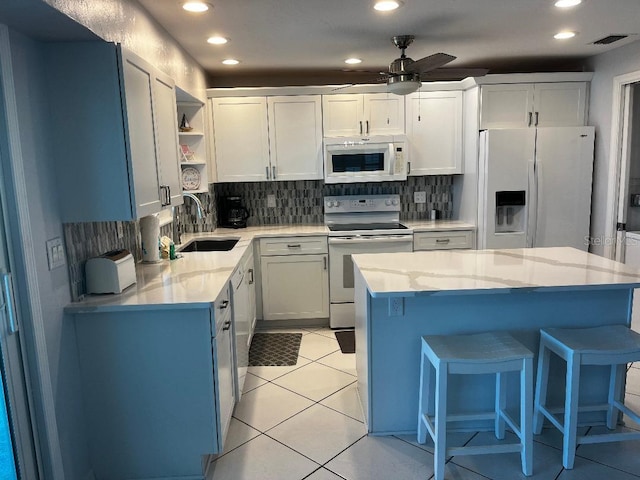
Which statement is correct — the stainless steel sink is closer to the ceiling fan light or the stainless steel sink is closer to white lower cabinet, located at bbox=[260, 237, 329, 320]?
white lower cabinet, located at bbox=[260, 237, 329, 320]

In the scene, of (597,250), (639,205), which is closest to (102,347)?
(597,250)

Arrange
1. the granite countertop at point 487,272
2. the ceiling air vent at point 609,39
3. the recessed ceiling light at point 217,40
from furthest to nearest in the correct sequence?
1. the ceiling air vent at point 609,39
2. the recessed ceiling light at point 217,40
3. the granite countertop at point 487,272

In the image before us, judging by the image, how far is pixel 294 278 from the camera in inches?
164

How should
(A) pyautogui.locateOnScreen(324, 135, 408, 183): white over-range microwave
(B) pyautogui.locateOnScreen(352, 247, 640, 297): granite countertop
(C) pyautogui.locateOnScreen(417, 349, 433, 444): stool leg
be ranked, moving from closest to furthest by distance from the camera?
(B) pyautogui.locateOnScreen(352, 247, 640, 297): granite countertop < (C) pyautogui.locateOnScreen(417, 349, 433, 444): stool leg < (A) pyautogui.locateOnScreen(324, 135, 408, 183): white over-range microwave

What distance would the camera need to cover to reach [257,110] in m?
4.29

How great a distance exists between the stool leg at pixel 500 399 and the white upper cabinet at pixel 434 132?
7.95ft

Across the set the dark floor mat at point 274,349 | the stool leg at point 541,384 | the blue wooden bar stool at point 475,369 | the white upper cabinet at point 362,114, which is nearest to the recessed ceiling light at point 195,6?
the white upper cabinet at point 362,114

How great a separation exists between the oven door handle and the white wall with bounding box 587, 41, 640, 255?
1677 millimetres

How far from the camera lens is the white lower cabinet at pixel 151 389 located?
2.07 metres

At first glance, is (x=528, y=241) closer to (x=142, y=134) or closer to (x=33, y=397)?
(x=142, y=134)

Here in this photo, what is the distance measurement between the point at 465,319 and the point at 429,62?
59.3 inches

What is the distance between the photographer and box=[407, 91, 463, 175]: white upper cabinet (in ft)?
14.2

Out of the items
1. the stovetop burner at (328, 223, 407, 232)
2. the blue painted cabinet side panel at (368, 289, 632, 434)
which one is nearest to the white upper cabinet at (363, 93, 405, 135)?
the stovetop burner at (328, 223, 407, 232)

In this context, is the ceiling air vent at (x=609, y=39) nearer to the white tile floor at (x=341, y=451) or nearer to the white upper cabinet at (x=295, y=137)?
the white upper cabinet at (x=295, y=137)
